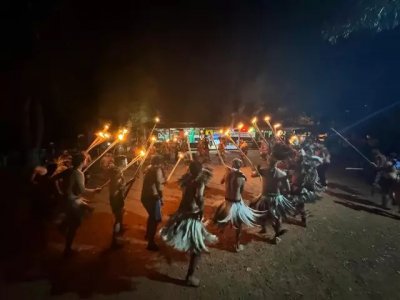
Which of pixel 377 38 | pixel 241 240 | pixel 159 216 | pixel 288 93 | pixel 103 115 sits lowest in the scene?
pixel 241 240

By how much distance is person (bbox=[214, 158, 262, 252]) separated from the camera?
742 cm

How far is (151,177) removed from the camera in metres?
7.32

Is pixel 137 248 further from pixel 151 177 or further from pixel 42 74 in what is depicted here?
pixel 42 74

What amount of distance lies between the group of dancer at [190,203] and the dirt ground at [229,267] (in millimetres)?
371

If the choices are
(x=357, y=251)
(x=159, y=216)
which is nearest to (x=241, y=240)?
(x=159, y=216)

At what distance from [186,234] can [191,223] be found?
0.80 ft

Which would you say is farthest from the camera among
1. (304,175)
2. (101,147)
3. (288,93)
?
(288,93)

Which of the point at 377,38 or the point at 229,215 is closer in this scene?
the point at 229,215

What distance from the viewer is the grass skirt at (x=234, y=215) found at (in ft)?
24.3

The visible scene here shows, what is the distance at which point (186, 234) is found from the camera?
19.7 ft

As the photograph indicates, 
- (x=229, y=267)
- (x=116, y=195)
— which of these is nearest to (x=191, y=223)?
(x=229, y=267)

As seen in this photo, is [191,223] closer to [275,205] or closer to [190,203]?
[190,203]

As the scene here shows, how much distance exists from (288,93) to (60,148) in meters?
17.2

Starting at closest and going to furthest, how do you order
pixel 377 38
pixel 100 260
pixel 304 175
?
pixel 100 260 → pixel 304 175 → pixel 377 38
